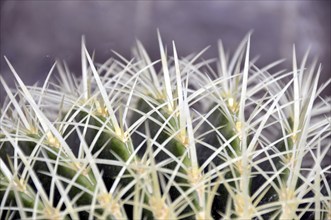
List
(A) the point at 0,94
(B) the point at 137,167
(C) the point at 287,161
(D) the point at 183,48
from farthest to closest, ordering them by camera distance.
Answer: (D) the point at 183,48 → (A) the point at 0,94 → (C) the point at 287,161 → (B) the point at 137,167

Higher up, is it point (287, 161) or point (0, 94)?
point (287, 161)

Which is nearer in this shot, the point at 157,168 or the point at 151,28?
the point at 157,168

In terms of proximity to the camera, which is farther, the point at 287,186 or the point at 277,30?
the point at 277,30

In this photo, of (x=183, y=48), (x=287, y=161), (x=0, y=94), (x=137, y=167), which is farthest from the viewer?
(x=183, y=48)

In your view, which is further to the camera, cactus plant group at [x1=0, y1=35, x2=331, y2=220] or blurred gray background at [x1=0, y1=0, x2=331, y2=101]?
blurred gray background at [x1=0, y1=0, x2=331, y2=101]

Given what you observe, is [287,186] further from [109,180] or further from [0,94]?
[0,94]

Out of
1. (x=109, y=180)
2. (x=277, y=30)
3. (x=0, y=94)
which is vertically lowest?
(x=0, y=94)

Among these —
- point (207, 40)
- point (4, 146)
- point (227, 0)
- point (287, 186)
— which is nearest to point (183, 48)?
point (207, 40)

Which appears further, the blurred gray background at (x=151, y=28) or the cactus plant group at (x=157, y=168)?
the blurred gray background at (x=151, y=28)
